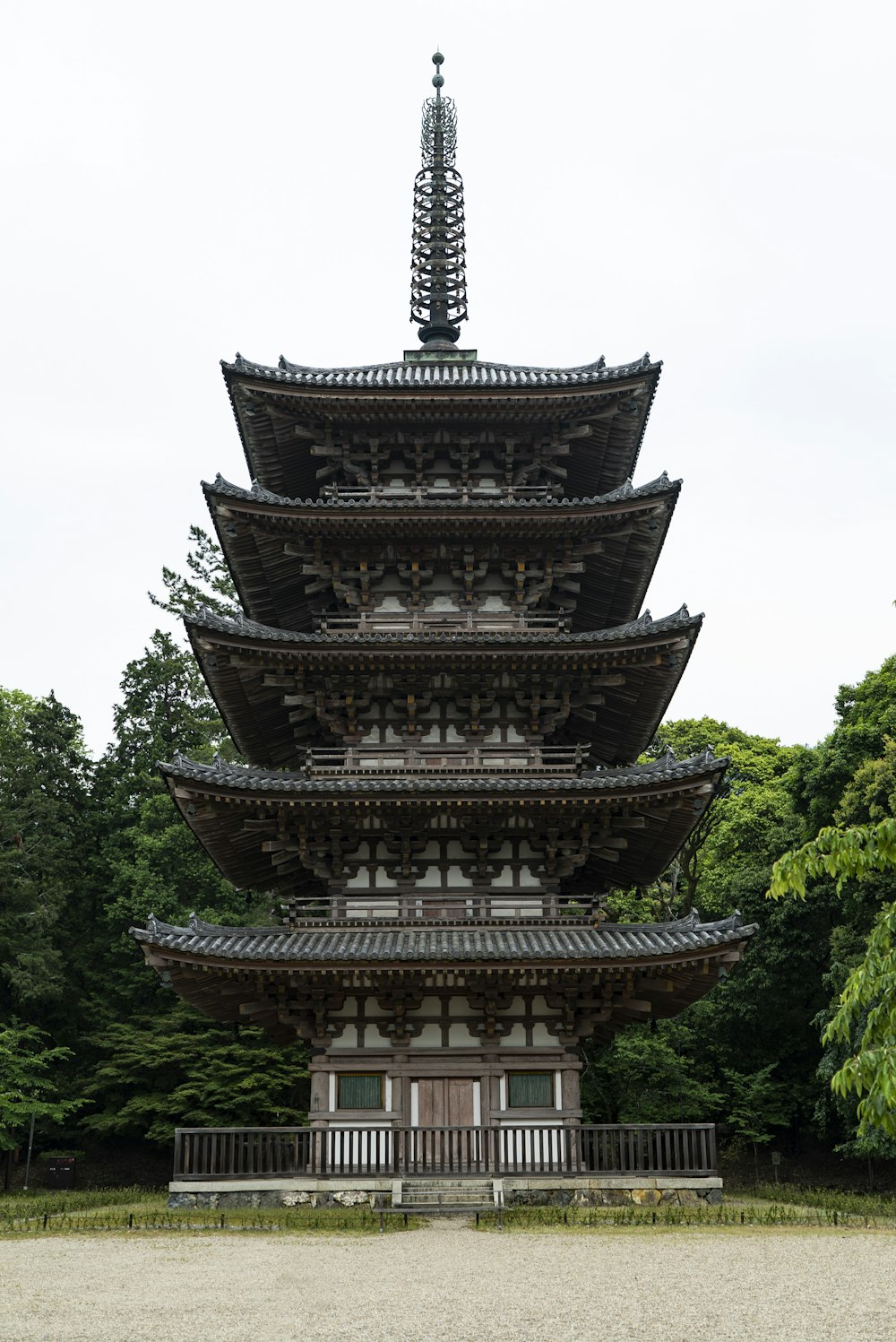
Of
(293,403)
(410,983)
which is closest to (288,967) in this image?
(410,983)

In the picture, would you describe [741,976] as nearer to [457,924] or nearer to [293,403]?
[457,924]

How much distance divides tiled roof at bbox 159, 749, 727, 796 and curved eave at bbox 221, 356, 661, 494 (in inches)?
307

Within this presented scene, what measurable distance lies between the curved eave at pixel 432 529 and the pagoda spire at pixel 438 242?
8.70 meters

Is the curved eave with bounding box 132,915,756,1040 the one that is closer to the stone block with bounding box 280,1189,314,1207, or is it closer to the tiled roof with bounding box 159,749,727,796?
the tiled roof with bounding box 159,749,727,796

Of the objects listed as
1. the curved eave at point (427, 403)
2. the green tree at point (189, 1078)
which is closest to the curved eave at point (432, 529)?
the curved eave at point (427, 403)

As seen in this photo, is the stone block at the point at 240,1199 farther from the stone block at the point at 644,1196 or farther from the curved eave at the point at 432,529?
the curved eave at the point at 432,529

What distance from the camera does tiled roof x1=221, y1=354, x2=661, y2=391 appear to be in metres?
25.3

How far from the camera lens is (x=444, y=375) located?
2859 cm

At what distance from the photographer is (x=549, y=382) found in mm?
25469

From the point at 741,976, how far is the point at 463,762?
69.5 ft

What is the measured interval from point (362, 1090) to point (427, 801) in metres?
5.41

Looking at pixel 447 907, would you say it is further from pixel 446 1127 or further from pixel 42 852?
pixel 42 852

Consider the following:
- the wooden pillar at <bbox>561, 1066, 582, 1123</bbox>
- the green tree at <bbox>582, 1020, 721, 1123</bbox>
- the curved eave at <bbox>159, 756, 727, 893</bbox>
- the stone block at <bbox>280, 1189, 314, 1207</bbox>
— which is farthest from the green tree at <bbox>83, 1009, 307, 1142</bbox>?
the wooden pillar at <bbox>561, 1066, 582, 1123</bbox>

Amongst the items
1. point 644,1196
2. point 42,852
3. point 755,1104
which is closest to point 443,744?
point 644,1196
